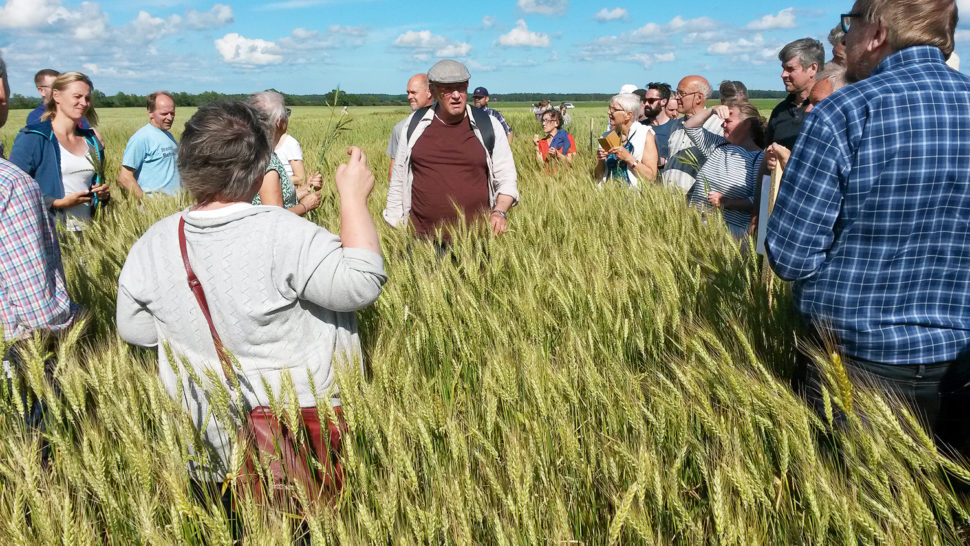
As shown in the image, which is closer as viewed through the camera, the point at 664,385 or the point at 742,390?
the point at 742,390

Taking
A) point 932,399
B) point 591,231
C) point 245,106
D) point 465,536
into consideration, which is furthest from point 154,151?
point 932,399

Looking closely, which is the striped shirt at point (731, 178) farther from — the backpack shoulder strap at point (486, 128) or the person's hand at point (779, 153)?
the backpack shoulder strap at point (486, 128)

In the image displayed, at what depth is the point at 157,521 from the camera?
1.27m

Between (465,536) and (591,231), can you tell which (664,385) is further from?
(591,231)

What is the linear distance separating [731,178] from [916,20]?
213 cm

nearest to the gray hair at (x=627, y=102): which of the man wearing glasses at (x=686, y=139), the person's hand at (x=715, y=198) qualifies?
the man wearing glasses at (x=686, y=139)

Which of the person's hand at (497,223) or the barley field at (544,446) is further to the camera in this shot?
the person's hand at (497,223)

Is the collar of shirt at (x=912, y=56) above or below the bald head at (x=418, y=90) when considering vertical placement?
below

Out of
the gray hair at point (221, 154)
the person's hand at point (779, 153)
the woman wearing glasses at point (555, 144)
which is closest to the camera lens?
the gray hair at point (221, 154)

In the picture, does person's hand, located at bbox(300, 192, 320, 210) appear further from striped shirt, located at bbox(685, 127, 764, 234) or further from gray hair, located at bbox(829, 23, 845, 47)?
gray hair, located at bbox(829, 23, 845, 47)

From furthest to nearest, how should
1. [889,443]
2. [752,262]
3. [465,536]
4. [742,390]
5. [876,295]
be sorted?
[752,262]
[876,295]
[742,390]
[889,443]
[465,536]

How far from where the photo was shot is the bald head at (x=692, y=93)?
194 inches

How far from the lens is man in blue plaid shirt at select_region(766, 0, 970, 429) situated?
1389 millimetres

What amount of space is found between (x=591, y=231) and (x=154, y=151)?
3.14 meters
